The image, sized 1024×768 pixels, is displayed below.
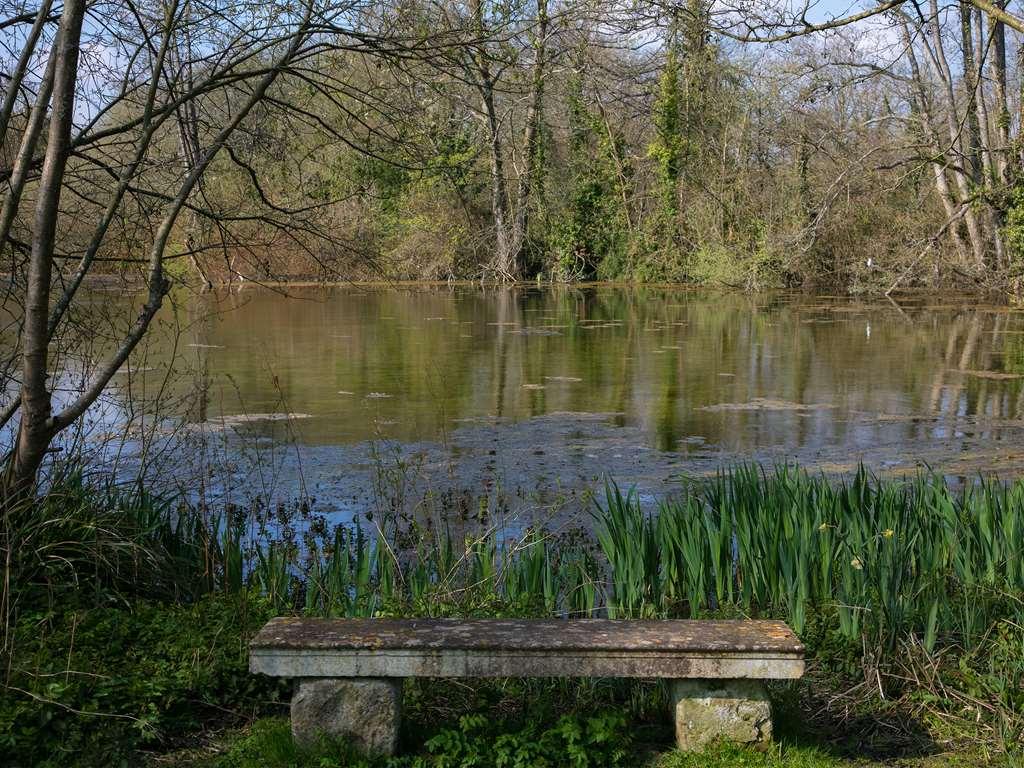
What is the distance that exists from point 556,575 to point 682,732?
1.43 m

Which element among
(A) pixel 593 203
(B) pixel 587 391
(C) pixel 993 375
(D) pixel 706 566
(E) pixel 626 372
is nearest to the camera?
(D) pixel 706 566

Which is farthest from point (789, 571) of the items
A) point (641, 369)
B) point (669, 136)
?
point (669, 136)

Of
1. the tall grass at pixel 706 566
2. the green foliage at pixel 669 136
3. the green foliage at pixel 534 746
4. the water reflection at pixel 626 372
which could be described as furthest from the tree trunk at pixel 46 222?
the green foliage at pixel 669 136

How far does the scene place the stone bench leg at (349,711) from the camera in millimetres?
3254

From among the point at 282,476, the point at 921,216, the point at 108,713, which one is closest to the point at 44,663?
the point at 108,713

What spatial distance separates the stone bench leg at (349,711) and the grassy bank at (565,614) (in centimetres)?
6

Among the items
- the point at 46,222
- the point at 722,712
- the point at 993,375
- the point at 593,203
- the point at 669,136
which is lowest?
the point at 722,712

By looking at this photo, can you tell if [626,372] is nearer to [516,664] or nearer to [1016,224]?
[1016,224]

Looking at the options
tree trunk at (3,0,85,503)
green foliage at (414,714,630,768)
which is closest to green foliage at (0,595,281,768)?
tree trunk at (3,0,85,503)

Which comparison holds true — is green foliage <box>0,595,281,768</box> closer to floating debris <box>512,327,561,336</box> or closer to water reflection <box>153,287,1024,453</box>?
water reflection <box>153,287,1024,453</box>

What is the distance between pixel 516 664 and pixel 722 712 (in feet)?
2.00

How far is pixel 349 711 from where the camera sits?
10.7ft

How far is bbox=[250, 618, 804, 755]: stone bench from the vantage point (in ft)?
10.5

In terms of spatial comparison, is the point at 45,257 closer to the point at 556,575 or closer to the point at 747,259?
the point at 556,575
